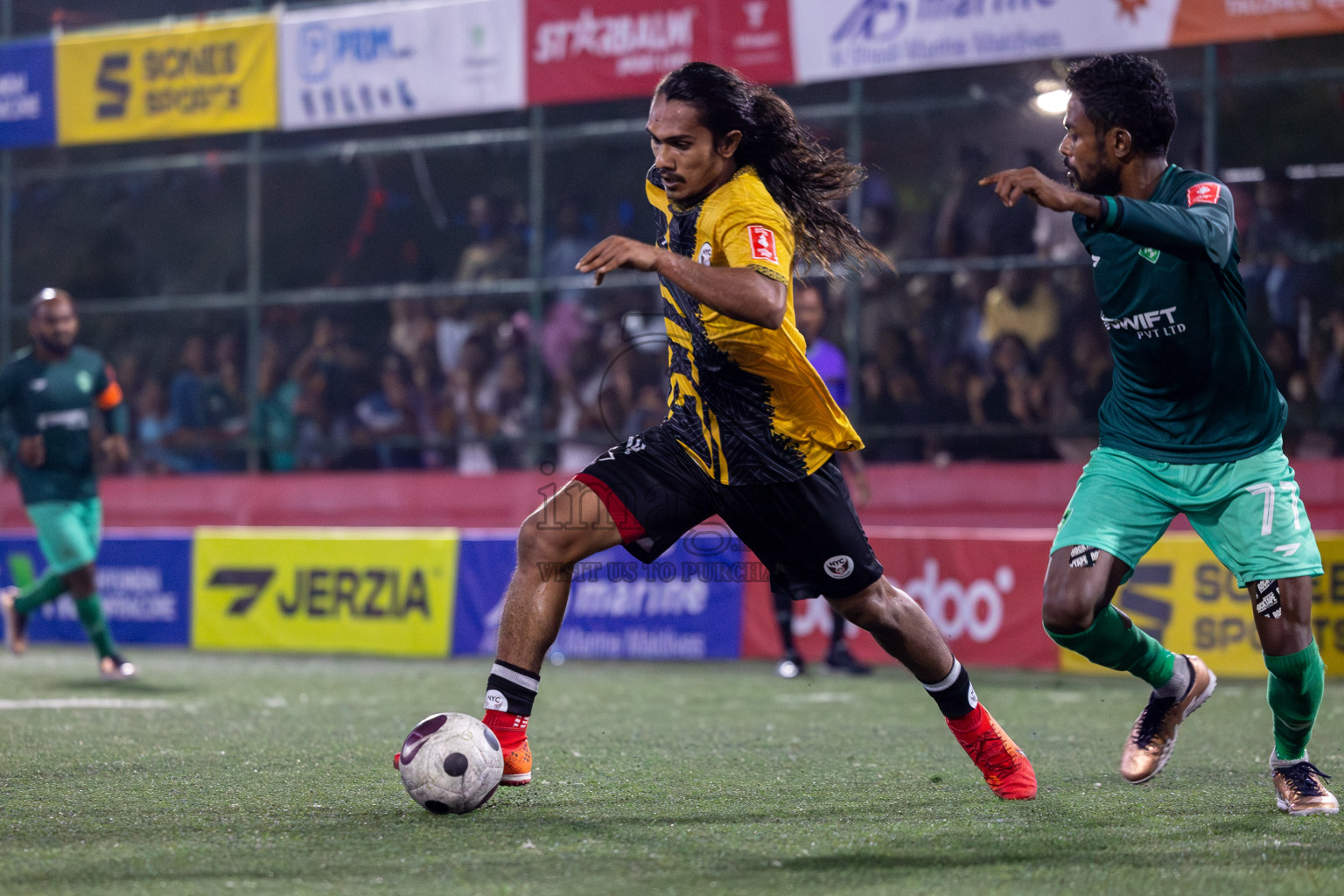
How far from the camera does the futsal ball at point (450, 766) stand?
181 inches

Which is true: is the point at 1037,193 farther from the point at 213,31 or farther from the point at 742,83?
the point at 213,31

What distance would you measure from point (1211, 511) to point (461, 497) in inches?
429

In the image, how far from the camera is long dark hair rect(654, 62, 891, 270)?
487cm

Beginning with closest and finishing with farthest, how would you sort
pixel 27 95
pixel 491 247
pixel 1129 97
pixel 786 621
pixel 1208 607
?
pixel 1129 97
pixel 1208 607
pixel 786 621
pixel 491 247
pixel 27 95

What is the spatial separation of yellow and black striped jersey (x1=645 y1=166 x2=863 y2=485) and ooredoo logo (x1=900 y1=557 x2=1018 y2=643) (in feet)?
19.4

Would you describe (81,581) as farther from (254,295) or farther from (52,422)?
(254,295)

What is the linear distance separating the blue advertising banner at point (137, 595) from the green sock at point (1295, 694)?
390 inches

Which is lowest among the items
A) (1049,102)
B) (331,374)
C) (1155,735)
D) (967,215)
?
(1155,735)

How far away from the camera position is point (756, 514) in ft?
16.3

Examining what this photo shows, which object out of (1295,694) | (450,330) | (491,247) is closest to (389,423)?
(450,330)

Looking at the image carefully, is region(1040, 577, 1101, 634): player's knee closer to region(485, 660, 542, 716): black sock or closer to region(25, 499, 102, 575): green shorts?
region(485, 660, 542, 716): black sock

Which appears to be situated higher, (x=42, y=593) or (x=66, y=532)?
(x=66, y=532)

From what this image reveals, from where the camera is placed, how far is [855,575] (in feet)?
16.1

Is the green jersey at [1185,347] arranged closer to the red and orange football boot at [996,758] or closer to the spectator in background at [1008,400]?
the red and orange football boot at [996,758]
